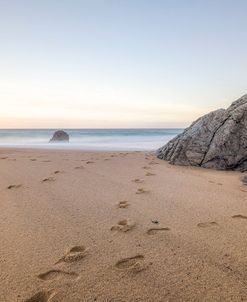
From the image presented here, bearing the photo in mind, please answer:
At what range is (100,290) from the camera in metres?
1.82

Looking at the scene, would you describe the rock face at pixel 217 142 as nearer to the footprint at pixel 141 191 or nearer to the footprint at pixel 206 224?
the footprint at pixel 141 191

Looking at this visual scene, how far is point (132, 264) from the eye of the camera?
212 centimetres

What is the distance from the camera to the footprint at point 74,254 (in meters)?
2.19

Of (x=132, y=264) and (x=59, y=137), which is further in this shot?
(x=59, y=137)

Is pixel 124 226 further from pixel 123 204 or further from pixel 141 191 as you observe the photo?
pixel 141 191

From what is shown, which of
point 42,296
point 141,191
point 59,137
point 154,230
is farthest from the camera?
point 59,137

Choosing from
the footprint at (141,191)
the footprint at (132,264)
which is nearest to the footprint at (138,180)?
the footprint at (141,191)

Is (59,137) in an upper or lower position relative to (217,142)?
lower

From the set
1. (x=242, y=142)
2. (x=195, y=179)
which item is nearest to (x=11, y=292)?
(x=195, y=179)

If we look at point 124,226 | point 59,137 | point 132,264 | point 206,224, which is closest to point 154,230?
point 124,226

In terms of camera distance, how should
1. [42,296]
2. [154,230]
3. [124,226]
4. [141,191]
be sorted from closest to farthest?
[42,296] < [154,230] < [124,226] < [141,191]

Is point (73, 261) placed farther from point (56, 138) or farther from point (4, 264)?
point (56, 138)

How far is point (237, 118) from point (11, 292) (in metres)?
6.34

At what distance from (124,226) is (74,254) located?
0.72m
